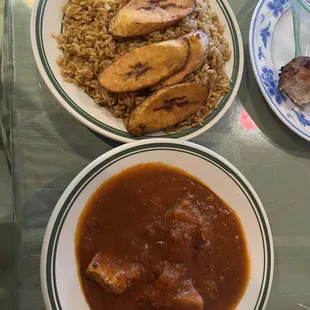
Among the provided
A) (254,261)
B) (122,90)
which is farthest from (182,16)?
(254,261)

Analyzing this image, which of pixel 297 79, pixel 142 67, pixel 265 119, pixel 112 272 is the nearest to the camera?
pixel 112 272

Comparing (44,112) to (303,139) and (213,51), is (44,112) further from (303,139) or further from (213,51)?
(303,139)

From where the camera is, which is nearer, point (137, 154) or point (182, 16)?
point (137, 154)

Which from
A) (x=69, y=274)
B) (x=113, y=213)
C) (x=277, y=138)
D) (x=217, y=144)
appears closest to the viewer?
(x=69, y=274)

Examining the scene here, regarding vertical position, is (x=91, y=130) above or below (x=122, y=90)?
below

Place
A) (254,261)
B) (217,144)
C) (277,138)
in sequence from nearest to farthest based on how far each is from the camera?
(254,261) → (217,144) → (277,138)

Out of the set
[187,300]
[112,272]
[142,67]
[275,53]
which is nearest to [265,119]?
[275,53]

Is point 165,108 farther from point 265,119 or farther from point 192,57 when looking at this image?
point 265,119
